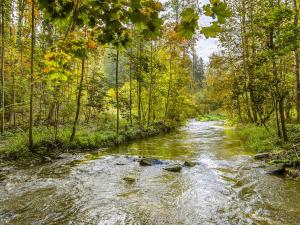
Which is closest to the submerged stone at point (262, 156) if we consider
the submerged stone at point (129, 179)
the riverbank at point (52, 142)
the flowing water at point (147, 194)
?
the flowing water at point (147, 194)

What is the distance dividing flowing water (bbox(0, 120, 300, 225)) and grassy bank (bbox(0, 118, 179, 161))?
50.9 inches

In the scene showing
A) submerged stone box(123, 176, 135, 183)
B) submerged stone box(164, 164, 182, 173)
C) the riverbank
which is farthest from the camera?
the riverbank

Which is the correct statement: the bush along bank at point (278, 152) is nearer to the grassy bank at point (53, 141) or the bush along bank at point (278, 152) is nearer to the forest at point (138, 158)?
the forest at point (138, 158)

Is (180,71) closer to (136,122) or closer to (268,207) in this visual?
(136,122)

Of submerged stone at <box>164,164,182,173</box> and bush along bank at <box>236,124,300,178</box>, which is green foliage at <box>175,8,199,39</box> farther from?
submerged stone at <box>164,164,182,173</box>

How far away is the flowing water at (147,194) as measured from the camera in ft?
18.8

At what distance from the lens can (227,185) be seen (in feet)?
26.1

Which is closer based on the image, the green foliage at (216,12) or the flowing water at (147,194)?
the green foliage at (216,12)

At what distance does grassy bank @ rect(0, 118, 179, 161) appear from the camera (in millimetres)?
11141

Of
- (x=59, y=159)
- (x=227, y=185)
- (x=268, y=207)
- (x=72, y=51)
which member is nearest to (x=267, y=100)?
(x=227, y=185)

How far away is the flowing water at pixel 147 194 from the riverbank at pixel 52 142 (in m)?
1.22

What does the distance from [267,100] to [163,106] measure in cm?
1373

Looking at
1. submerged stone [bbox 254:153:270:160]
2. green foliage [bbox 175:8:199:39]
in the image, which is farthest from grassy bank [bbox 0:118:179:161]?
green foliage [bbox 175:8:199:39]

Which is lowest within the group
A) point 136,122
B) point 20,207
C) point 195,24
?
point 20,207
